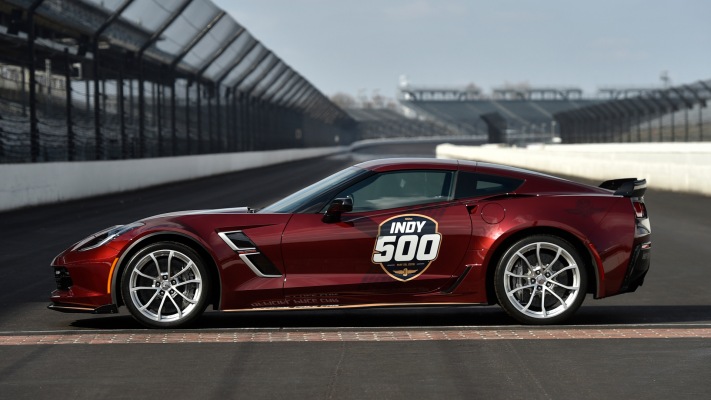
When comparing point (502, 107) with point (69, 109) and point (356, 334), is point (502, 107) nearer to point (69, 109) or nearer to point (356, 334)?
point (69, 109)

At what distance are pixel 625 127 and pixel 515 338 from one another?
48015 mm

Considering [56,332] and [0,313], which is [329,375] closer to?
[56,332]

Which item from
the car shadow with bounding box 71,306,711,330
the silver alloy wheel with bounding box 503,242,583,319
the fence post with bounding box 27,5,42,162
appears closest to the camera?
the silver alloy wheel with bounding box 503,242,583,319

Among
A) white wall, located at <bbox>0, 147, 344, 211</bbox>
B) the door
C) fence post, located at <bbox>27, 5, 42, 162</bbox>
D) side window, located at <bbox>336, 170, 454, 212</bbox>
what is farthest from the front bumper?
fence post, located at <bbox>27, 5, 42, 162</bbox>

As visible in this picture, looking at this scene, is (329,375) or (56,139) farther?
(56,139)

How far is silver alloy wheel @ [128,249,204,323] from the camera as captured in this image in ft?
22.8

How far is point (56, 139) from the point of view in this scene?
22.6 m

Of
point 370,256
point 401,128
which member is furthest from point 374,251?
point 401,128

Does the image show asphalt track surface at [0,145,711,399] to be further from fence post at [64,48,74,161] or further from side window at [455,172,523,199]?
fence post at [64,48,74,161]

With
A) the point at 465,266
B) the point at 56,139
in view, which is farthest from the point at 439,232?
the point at 56,139

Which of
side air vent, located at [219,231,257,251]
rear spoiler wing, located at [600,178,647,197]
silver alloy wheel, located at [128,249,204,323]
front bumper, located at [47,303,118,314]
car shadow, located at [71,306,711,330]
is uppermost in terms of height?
rear spoiler wing, located at [600,178,647,197]

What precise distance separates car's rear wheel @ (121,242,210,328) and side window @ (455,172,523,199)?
1756mm

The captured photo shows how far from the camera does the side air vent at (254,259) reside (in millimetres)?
6953

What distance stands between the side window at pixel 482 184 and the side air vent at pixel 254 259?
51.2 inches
